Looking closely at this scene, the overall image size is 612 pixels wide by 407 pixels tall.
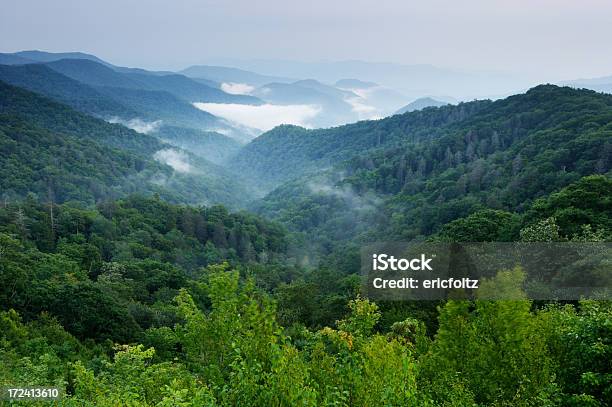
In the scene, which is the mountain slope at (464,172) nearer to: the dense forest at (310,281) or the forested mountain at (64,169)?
the dense forest at (310,281)

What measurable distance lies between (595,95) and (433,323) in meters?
123

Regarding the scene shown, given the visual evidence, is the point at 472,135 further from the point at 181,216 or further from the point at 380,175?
the point at 181,216

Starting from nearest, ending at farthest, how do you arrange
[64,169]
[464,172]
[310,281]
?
[310,281]
[464,172]
[64,169]

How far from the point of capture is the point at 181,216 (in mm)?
110562

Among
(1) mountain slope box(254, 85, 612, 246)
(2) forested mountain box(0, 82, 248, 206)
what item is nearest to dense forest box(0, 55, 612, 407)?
(1) mountain slope box(254, 85, 612, 246)

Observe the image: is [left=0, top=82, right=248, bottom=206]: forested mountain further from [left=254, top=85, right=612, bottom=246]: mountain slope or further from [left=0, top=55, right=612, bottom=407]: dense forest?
[left=254, top=85, right=612, bottom=246]: mountain slope

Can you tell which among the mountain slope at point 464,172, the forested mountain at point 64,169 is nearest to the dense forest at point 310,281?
the mountain slope at point 464,172

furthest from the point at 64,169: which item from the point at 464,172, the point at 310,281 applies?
the point at 464,172

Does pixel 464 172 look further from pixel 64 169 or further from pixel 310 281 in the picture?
pixel 64 169

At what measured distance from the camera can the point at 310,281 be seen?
7250cm

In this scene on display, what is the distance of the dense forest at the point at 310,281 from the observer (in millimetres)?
12508

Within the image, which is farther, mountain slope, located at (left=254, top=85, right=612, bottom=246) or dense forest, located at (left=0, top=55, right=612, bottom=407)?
mountain slope, located at (left=254, top=85, right=612, bottom=246)

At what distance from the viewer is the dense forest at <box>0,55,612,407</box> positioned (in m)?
12.5

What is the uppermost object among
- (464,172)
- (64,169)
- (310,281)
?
(464,172)
